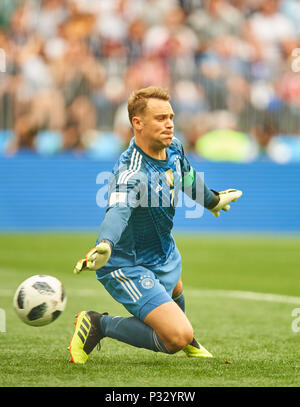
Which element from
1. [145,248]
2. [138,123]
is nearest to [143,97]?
[138,123]

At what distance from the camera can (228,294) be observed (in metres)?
8.87

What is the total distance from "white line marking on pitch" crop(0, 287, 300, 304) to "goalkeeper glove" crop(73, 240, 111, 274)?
3965 millimetres

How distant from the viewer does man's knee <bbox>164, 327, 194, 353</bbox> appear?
5062mm

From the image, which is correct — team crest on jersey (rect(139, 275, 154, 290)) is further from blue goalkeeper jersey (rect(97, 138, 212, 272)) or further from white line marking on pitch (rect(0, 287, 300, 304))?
white line marking on pitch (rect(0, 287, 300, 304))

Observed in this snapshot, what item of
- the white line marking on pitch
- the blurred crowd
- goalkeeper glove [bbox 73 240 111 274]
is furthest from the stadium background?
goalkeeper glove [bbox 73 240 111 274]

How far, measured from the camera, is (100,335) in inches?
219

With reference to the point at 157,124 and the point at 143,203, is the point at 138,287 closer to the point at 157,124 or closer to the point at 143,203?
the point at 143,203

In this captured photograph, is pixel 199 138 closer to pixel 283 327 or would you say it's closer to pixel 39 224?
pixel 39 224

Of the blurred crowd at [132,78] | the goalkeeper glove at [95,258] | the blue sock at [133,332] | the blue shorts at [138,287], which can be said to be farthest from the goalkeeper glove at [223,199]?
the blurred crowd at [132,78]

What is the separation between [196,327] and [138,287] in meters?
1.85

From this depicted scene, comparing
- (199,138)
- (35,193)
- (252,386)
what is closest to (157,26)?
(199,138)

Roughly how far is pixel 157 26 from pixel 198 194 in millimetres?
11417
